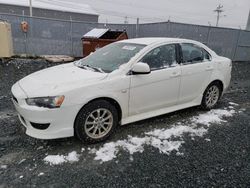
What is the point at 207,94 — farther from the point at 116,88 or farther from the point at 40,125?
the point at 40,125

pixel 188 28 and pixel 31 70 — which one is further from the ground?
pixel 188 28

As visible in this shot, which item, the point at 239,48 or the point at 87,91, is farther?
the point at 239,48

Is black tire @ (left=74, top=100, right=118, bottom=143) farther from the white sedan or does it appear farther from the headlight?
the headlight

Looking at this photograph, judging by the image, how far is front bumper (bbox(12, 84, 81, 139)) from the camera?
9.70 feet

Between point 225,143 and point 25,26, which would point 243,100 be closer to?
point 225,143

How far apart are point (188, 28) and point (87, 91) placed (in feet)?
33.2

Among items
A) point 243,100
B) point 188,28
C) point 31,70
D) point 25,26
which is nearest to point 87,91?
point 243,100

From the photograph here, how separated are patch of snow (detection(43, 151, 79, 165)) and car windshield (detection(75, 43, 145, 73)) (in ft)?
4.51

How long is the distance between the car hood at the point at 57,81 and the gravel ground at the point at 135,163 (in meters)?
0.85

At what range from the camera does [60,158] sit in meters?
3.04

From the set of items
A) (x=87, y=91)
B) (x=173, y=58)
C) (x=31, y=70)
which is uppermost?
(x=173, y=58)

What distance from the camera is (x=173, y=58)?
4164 mm

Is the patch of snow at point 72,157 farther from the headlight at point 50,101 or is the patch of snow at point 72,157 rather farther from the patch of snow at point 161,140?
the headlight at point 50,101

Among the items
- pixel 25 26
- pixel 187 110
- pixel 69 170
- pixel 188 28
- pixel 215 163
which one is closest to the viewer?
pixel 69 170
